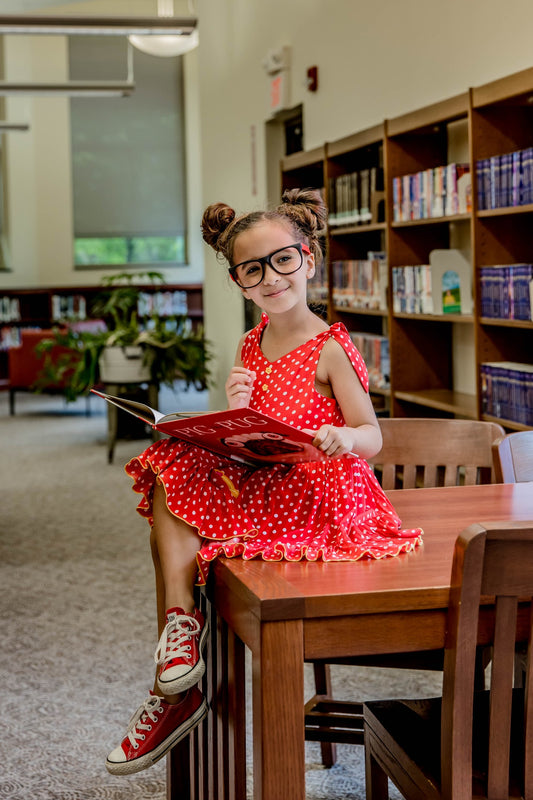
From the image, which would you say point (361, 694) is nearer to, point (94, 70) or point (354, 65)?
point (354, 65)

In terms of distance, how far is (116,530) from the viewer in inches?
207

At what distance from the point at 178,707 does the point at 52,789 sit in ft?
3.19

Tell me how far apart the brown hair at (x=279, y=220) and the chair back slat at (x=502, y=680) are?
867 millimetres

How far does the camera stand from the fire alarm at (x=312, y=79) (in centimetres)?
639

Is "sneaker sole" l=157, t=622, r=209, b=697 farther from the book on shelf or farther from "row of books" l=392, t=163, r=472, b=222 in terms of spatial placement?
the book on shelf

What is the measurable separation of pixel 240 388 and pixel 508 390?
96.2 inches

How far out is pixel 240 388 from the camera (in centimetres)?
181

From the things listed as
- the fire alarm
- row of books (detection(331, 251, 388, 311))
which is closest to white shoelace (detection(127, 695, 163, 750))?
row of books (detection(331, 251, 388, 311))

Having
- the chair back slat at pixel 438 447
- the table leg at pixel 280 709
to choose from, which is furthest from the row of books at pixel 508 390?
the table leg at pixel 280 709

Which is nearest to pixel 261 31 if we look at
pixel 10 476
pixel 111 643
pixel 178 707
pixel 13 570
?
pixel 10 476

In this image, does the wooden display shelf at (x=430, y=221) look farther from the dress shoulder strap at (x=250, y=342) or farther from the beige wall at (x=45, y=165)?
the beige wall at (x=45, y=165)

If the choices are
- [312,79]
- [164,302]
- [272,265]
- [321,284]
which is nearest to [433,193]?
[321,284]

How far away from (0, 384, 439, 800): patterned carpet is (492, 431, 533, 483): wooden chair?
0.86 meters

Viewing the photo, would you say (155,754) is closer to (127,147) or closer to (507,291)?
(507,291)
